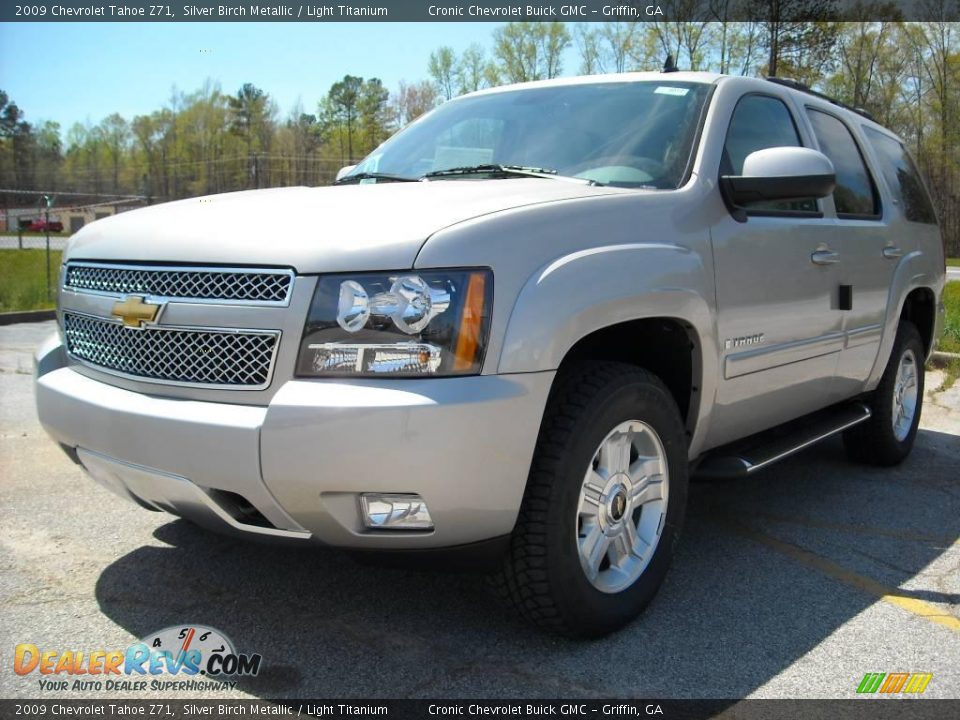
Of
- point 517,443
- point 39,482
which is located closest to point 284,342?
point 517,443

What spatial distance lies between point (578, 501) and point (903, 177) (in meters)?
3.71

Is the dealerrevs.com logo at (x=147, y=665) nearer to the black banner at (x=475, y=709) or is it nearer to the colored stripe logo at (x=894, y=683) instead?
the black banner at (x=475, y=709)

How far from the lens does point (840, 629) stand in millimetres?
3006

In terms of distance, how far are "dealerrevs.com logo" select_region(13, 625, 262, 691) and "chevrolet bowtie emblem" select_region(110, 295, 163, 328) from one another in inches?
38.3

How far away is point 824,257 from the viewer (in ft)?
12.8

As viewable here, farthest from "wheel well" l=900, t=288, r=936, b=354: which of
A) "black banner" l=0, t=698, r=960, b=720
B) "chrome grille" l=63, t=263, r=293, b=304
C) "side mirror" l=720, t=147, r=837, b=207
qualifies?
"chrome grille" l=63, t=263, r=293, b=304

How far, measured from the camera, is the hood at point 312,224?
2.43m

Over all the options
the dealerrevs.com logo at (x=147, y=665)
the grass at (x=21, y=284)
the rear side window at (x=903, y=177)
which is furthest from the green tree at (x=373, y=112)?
the dealerrevs.com logo at (x=147, y=665)

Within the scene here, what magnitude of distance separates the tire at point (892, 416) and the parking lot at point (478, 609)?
2.46ft

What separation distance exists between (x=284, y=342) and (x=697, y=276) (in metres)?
1.47

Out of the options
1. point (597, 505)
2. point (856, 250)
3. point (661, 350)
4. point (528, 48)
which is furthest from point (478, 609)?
point (528, 48)

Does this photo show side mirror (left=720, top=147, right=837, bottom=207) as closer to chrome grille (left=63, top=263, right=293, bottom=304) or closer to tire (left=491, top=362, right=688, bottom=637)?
tire (left=491, top=362, right=688, bottom=637)

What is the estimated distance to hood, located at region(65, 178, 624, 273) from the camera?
2.43 m

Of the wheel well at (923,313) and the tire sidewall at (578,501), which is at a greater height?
the wheel well at (923,313)
